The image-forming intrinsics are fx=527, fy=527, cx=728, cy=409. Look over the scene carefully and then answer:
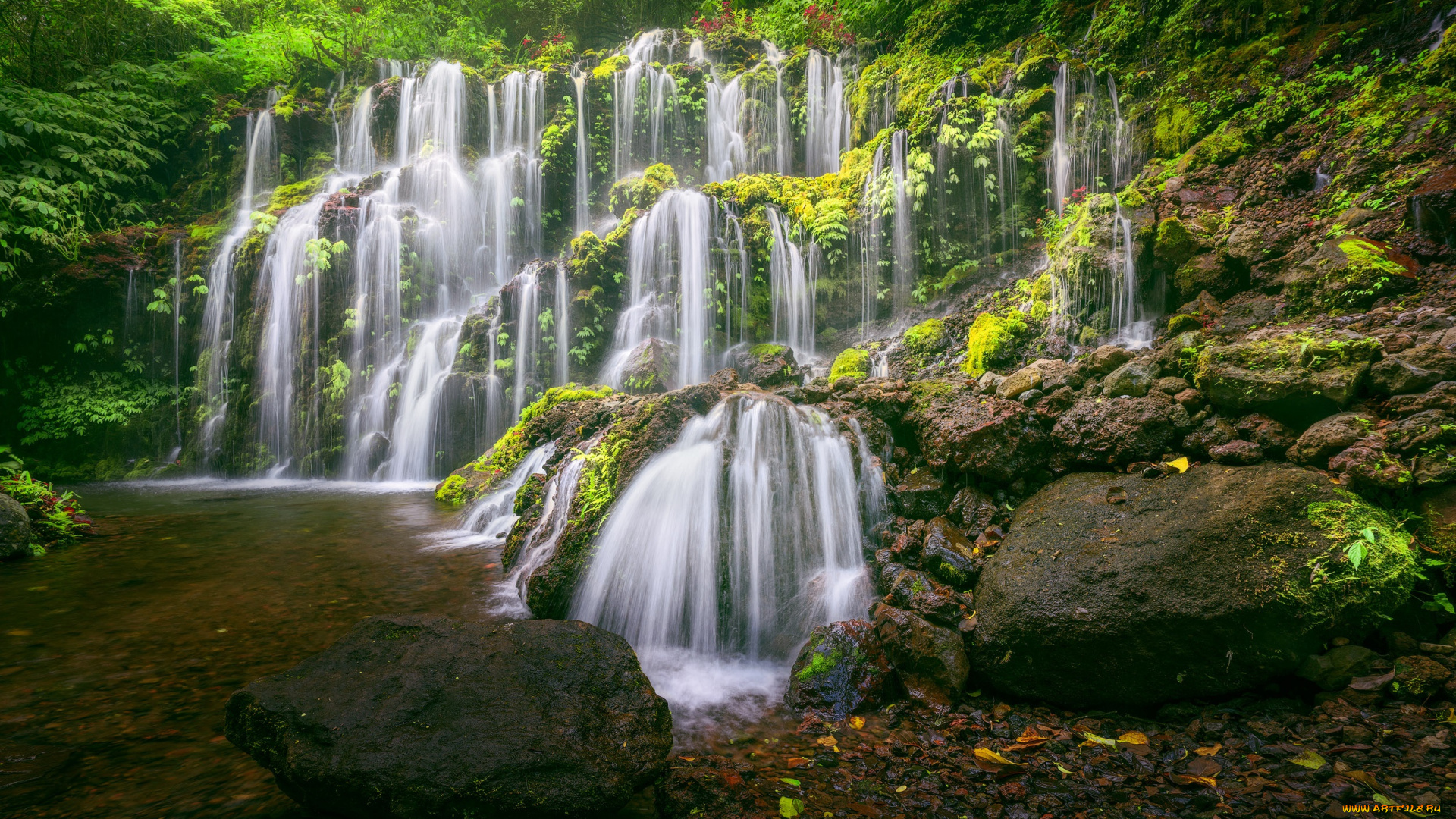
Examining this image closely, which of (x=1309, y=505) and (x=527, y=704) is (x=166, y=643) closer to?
(x=527, y=704)

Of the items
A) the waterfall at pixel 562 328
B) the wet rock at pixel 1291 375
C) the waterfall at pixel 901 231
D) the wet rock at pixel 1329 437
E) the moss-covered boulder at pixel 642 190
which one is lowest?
the wet rock at pixel 1329 437

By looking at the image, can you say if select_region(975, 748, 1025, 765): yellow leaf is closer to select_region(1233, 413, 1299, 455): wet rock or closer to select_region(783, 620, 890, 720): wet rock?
select_region(783, 620, 890, 720): wet rock

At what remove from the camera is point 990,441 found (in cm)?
437

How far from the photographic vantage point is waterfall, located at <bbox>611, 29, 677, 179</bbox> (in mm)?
16594

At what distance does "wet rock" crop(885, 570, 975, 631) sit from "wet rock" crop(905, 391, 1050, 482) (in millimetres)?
1133

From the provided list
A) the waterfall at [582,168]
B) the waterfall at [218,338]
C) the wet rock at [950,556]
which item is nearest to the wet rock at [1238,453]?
the wet rock at [950,556]

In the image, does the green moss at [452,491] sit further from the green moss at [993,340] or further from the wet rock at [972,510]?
the green moss at [993,340]

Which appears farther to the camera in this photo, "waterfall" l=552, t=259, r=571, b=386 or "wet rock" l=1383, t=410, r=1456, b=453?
"waterfall" l=552, t=259, r=571, b=386

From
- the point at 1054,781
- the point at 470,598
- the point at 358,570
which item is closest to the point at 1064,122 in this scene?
the point at 1054,781

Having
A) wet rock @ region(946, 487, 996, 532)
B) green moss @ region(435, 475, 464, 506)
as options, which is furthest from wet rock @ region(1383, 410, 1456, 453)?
green moss @ region(435, 475, 464, 506)

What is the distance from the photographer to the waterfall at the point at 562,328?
11.6m

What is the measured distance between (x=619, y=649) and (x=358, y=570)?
3.93 meters

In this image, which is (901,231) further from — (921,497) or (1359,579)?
(1359,579)

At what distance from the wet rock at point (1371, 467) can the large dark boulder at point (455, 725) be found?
4.12 metres
